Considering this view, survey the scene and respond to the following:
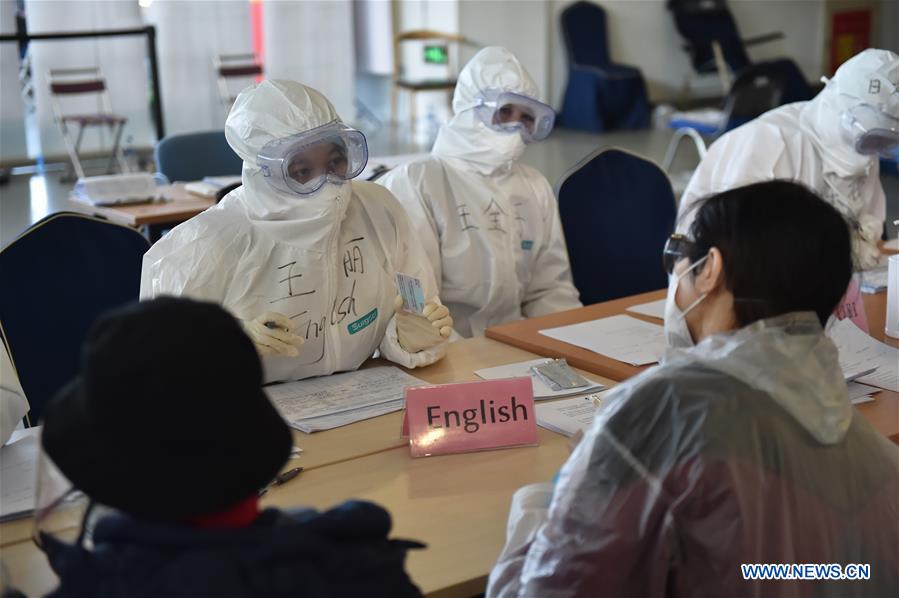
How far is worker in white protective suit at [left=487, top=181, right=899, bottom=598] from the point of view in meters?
1.21

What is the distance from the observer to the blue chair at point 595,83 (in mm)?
9266

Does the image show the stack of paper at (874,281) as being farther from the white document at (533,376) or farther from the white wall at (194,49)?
the white wall at (194,49)

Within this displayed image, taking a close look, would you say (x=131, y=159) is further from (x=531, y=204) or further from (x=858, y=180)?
(x=858, y=180)

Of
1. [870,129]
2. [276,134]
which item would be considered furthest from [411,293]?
[870,129]

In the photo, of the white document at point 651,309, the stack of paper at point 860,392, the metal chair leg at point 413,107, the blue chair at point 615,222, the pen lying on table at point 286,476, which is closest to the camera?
the pen lying on table at point 286,476

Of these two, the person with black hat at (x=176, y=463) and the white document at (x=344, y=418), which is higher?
the person with black hat at (x=176, y=463)

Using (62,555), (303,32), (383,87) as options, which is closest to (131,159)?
(303,32)

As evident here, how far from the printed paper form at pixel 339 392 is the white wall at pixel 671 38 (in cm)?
784

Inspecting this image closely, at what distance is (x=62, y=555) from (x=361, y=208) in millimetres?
1496

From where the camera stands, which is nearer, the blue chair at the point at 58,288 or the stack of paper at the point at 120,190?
the blue chair at the point at 58,288

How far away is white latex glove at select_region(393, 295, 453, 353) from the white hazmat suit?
1.00 m

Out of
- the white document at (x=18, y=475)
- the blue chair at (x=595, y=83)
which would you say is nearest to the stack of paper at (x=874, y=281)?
the white document at (x=18, y=475)

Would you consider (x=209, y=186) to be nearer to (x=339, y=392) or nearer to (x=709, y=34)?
(x=339, y=392)

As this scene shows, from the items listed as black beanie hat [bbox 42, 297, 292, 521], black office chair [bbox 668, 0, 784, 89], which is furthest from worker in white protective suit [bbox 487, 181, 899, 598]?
black office chair [bbox 668, 0, 784, 89]
